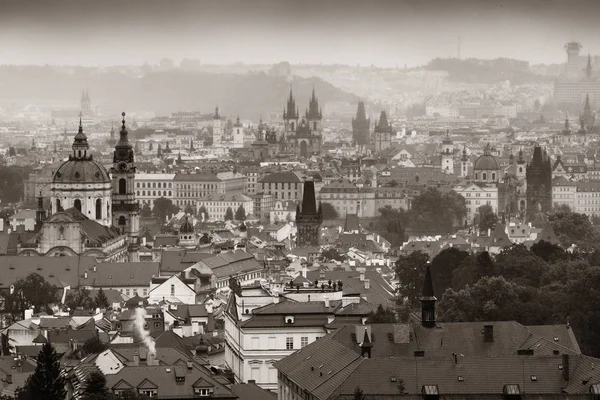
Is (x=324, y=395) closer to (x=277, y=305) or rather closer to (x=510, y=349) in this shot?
(x=510, y=349)

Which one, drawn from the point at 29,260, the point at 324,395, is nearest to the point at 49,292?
the point at 29,260

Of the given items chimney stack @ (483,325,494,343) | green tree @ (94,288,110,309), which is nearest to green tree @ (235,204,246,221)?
green tree @ (94,288,110,309)

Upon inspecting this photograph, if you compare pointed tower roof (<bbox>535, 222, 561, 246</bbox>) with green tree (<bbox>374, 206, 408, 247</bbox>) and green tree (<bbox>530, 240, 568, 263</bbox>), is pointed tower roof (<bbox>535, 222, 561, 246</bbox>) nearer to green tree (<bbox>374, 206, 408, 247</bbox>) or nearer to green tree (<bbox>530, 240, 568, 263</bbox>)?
green tree (<bbox>374, 206, 408, 247</bbox>)

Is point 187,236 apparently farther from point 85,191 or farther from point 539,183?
point 539,183

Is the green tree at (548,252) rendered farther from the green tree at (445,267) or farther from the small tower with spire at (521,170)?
the small tower with spire at (521,170)

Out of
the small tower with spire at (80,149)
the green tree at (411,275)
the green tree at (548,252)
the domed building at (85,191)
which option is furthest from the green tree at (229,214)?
the green tree at (548,252)

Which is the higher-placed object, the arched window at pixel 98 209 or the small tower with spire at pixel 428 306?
the small tower with spire at pixel 428 306
